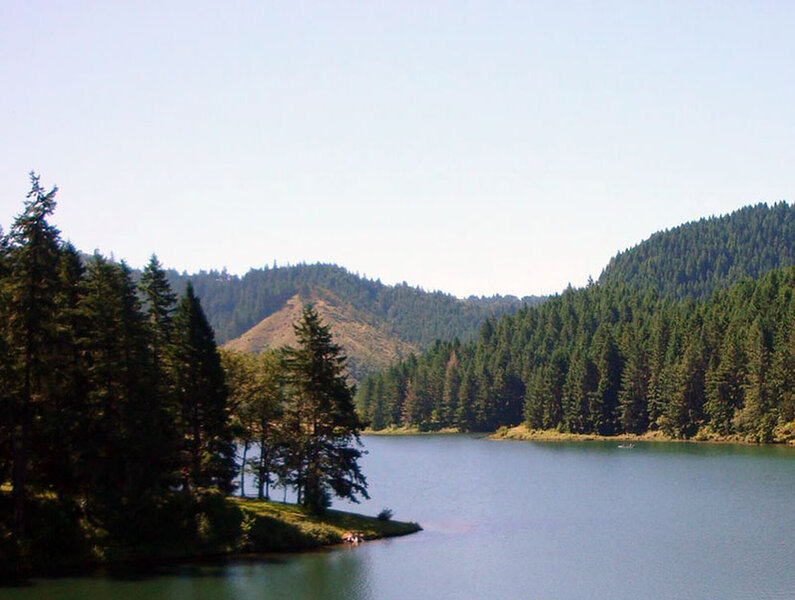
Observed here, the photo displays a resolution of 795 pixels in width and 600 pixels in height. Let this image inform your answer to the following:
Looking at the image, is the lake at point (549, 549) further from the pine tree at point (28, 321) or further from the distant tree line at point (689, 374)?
the distant tree line at point (689, 374)

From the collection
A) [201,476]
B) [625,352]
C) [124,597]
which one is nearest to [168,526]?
[201,476]

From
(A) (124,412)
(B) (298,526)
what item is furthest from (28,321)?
(B) (298,526)

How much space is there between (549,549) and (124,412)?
3029 cm

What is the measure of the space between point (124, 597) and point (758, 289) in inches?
6082

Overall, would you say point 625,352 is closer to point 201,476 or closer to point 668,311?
point 668,311

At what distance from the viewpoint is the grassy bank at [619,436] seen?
134125 millimetres

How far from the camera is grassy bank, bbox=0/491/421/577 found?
53.0m

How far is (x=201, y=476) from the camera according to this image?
6334 centimetres

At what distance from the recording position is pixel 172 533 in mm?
57812

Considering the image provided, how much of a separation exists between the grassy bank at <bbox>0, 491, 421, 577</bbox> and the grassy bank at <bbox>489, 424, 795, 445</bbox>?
89948mm

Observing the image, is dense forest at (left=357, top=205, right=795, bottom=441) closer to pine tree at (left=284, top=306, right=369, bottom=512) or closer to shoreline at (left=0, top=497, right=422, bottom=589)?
pine tree at (left=284, top=306, right=369, bottom=512)

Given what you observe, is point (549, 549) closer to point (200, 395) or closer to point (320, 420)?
point (320, 420)

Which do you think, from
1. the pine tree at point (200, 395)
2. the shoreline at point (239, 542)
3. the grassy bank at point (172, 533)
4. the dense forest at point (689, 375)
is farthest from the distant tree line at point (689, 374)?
the pine tree at point (200, 395)

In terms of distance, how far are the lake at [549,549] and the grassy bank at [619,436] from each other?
28.4 metres
